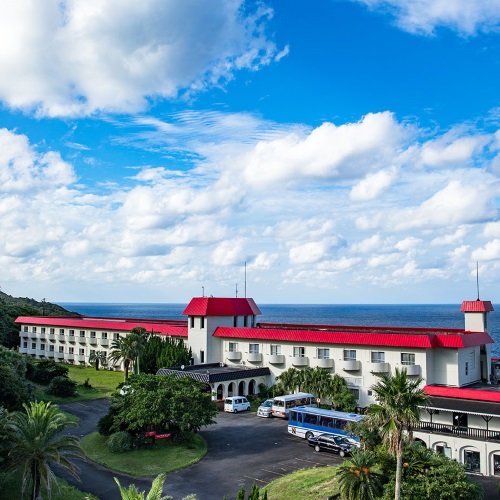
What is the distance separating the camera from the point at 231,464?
37.6m

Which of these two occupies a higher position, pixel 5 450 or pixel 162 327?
pixel 162 327

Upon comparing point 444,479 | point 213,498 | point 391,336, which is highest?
point 391,336

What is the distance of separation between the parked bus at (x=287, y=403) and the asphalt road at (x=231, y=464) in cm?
117

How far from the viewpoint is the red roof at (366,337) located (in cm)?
4819

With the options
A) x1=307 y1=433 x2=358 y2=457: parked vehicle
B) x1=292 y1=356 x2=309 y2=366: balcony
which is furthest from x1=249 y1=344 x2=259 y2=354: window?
x1=307 y1=433 x2=358 y2=457: parked vehicle

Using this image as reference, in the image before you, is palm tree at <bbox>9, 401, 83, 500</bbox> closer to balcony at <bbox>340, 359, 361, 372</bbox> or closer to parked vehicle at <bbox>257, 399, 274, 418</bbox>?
parked vehicle at <bbox>257, 399, 274, 418</bbox>

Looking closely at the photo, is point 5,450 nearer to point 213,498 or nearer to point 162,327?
point 213,498

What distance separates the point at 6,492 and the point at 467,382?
39.5 metres

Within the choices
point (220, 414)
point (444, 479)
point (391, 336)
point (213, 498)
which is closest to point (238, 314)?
point (220, 414)

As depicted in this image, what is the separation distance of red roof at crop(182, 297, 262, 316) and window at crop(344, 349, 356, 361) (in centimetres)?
1744

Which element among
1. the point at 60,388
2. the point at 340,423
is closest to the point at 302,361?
the point at 340,423

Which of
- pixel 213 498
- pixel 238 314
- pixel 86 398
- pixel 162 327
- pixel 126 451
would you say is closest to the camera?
pixel 213 498

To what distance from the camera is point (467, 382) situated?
4969cm

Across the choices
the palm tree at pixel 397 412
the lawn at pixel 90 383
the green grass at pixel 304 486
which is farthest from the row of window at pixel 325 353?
the palm tree at pixel 397 412
